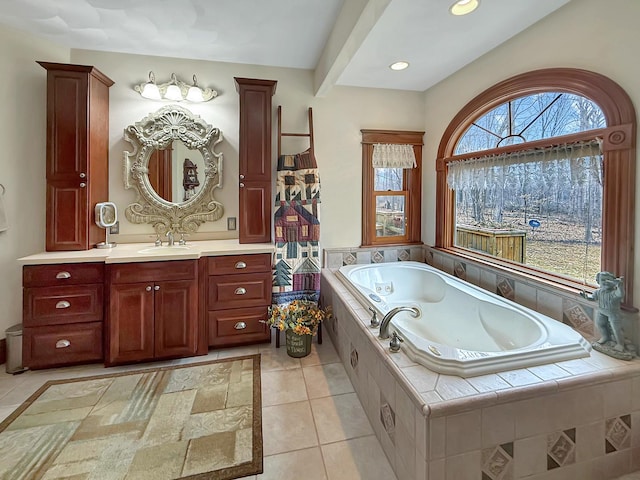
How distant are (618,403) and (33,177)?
407 cm

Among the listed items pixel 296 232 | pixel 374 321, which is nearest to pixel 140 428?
pixel 374 321

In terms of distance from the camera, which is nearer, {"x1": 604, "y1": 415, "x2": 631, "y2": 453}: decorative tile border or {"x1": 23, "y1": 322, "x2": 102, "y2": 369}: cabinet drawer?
{"x1": 604, "y1": 415, "x2": 631, "y2": 453}: decorative tile border

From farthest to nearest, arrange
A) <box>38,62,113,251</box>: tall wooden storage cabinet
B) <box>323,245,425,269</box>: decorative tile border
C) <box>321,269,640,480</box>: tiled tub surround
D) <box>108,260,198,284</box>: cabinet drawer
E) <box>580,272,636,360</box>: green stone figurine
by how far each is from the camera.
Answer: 1. <box>323,245,425,269</box>: decorative tile border
2. <box>38,62,113,251</box>: tall wooden storage cabinet
3. <box>108,260,198,284</box>: cabinet drawer
4. <box>580,272,636,360</box>: green stone figurine
5. <box>321,269,640,480</box>: tiled tub surround

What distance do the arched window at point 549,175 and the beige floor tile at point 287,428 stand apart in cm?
181

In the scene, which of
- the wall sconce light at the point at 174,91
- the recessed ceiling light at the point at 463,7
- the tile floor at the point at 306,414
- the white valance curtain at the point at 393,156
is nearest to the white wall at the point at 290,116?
the wall sconce light at the point at 174,91

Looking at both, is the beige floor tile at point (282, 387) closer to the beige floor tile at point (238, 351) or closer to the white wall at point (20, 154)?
the beige floor tile at point (238, 351)

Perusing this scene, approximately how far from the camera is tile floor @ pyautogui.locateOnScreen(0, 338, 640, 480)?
4.85 ft

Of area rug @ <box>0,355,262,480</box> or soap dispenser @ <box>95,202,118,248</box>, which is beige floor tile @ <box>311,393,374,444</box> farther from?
soap dispenser @ <box>95,202,118,248</box>

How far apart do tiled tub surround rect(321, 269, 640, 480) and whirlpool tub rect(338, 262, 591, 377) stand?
54mm

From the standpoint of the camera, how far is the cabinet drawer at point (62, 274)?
2182 mm

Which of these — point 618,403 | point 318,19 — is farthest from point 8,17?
point 618,403

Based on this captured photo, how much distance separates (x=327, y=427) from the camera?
174 centimetres

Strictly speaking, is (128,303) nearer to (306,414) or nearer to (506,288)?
(306,414)

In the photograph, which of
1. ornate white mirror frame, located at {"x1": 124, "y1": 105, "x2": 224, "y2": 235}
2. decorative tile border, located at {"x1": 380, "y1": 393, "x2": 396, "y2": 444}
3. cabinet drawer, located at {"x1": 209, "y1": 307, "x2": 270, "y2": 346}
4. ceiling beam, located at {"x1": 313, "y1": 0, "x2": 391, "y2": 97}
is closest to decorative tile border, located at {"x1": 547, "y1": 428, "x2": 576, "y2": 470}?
decorative tile border, located at {"x1": 380, "y1": 393, "x2": 396, "y2": 444}
